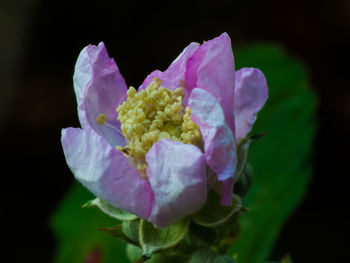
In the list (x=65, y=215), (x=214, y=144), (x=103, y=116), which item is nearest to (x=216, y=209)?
(x=214, y=144)

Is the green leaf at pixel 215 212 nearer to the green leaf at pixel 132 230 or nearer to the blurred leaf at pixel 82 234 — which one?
the green leaf at pixel 132 230

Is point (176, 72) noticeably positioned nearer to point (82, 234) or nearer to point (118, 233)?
point (118, 233)

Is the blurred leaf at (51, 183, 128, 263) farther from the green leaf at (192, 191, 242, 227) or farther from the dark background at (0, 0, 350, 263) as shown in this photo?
the dark background at (0, 0, 350, 263)

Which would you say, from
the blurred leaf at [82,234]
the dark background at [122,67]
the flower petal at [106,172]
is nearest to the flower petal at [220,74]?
the flower petal at [106,172]

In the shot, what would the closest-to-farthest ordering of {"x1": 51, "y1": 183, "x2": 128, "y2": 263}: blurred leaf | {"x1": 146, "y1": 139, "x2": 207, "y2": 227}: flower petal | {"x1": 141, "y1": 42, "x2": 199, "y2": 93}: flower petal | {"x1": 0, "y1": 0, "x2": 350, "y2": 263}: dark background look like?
{"x1": 146, "y1": 139, "x2": 207, "y2": 227}: flower petal < {"x1": 141, "y1": 42, "x2": 199, "y2": 93}: flower petal < {"x1": 51, "y1": 183, "x2": 128, "y2": 263}: blurred leaf < {"x1": 0, "y1": 0, "x2": 350, "y2": 263}: dark background

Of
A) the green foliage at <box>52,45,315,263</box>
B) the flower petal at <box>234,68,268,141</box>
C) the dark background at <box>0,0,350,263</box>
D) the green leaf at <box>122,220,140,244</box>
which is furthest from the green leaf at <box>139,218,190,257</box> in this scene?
the dark background at <box>0,0,350,263</box>
